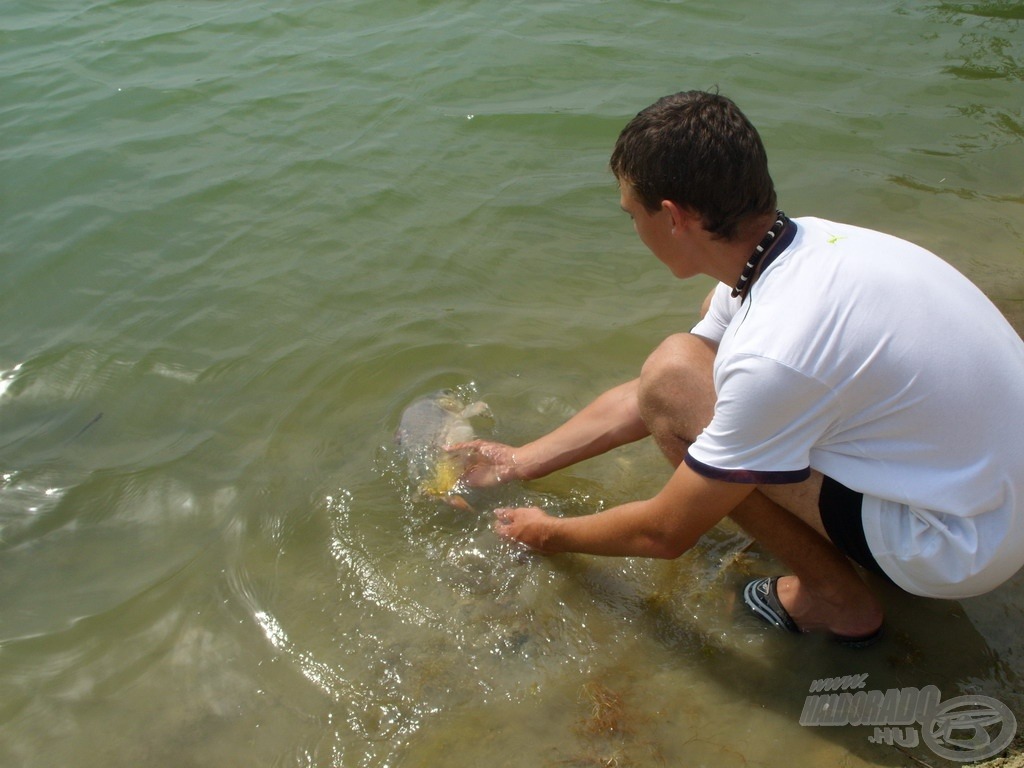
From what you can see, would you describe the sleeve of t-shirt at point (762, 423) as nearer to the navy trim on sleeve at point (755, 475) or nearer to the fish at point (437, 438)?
the navy trim on sleeve at point (755, 475)

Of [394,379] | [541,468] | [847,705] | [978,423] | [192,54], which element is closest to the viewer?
[978,423]

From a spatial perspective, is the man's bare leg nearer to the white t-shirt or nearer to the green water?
the green water

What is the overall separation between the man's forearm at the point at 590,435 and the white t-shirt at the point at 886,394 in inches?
36.6

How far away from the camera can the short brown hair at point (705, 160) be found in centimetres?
220

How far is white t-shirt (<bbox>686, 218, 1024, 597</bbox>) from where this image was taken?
1.99 m

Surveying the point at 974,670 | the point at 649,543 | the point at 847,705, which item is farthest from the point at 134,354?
the point at 974,670

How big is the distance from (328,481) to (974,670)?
2387mm

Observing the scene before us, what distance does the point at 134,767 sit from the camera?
102 inches

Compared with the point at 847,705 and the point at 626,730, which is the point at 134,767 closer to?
the point at 626,730

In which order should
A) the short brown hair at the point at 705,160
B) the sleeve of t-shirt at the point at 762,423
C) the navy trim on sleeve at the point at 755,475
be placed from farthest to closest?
the short brown hair at the point at 705,160 → the navy trim on sleeve at the point at 755,475 → the sleeve of t-shirt at the point at 762,423

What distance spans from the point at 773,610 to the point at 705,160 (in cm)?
142

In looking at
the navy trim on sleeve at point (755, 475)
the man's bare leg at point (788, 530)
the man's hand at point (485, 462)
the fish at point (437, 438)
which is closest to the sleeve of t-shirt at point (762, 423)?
the navy trim on sleeve at point (755, 475)

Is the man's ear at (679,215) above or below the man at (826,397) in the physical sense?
above

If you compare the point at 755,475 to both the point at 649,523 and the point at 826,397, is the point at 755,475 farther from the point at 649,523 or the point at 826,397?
the point at 649,523
